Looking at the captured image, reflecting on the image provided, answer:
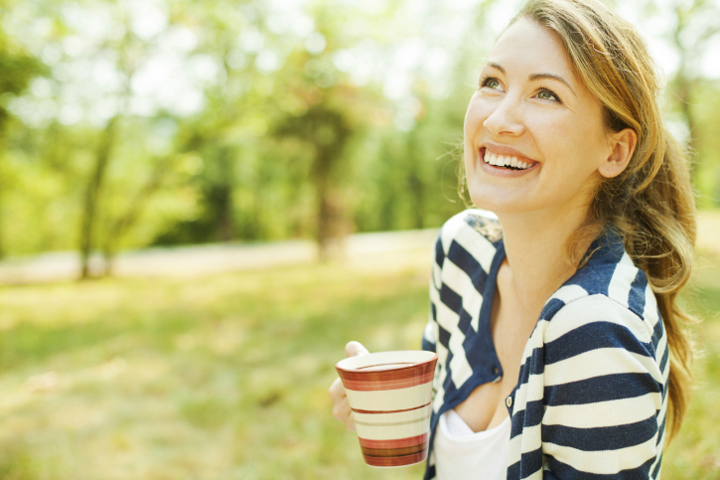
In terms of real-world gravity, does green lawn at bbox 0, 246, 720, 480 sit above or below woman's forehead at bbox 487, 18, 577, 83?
below

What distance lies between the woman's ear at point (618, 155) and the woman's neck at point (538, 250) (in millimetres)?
122

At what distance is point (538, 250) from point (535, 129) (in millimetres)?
341

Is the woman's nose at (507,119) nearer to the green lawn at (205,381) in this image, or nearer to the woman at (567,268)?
the woman at (567,268)

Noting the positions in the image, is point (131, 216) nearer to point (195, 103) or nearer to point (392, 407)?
point (195, 103)

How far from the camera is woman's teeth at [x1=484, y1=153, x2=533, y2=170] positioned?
4.21 feet

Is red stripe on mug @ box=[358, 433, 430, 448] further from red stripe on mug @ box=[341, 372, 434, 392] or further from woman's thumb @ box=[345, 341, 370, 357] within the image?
woman's thumb @ box=[345, 341, 370, 357]

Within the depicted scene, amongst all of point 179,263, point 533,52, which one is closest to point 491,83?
point 533,52

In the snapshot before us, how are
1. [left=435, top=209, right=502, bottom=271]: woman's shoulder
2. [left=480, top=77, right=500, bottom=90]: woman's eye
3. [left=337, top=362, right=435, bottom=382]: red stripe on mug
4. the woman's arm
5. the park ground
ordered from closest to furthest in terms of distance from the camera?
the woman's arm
[left=337, top=362, right=435, bottom=382]: red stripe on mug
[left=480, top=77, right=500, bottom=90]: woman's eye
[left=435, top=209, right=502, bottom=271]: woman's shoulder
the park ground

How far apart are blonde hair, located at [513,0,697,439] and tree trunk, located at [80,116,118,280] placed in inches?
451

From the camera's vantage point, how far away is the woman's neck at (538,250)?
138cm

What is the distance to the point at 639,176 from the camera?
1430 millimetres

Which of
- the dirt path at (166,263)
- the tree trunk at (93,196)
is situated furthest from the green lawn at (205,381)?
the dirt path at (166,263)

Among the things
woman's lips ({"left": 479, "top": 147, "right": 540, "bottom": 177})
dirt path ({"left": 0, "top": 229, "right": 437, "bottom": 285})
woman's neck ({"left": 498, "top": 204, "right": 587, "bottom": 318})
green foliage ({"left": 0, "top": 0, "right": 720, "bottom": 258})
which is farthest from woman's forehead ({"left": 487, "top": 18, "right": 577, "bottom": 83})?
dirt path ({"left": 0, "top": 229, "right": 437, "bottom": 285})

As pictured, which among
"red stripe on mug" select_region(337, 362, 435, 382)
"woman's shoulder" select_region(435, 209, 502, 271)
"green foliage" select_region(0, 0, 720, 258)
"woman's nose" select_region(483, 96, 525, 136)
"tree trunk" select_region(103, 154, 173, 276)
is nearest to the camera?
"red stripe on mug" select_region(337, 362, 435, 382)
